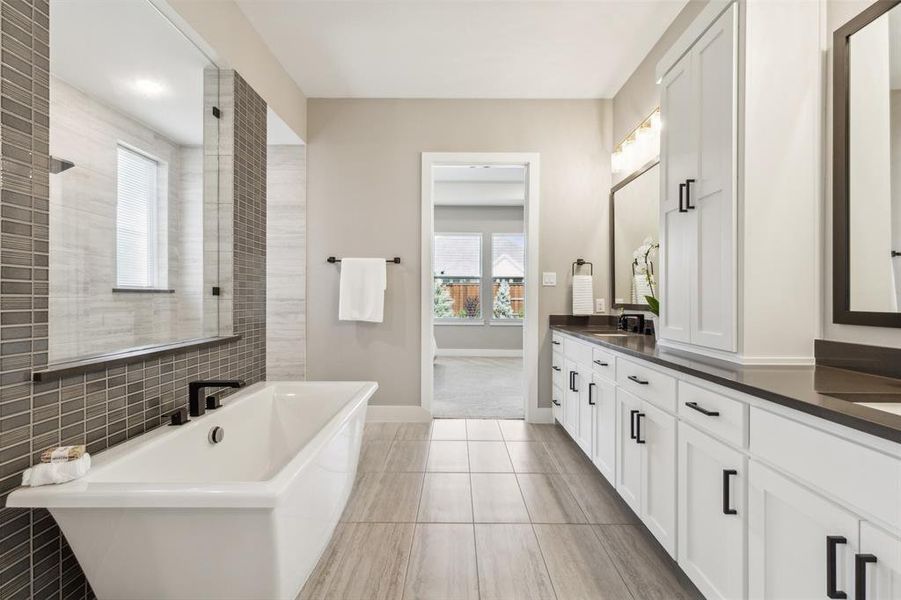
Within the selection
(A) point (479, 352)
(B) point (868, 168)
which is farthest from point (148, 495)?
(A) point (479, 352)

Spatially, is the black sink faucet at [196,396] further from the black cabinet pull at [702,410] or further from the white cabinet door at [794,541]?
the white cabinet door at [794,541]

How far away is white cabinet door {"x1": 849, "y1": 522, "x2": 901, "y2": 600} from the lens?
83 cm

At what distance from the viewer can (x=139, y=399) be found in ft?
5.42

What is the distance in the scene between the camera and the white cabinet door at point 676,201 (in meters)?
1.95

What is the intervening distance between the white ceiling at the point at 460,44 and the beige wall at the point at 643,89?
0.05m

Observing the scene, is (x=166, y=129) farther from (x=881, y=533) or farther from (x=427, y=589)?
(x=881, y=533)

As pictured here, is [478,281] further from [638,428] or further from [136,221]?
[136,221]

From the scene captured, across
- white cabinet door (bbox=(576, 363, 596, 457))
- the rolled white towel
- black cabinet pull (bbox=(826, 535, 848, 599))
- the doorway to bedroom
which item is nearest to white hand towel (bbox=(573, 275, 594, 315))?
white cabinet door (bbox=(576, 363, 596, 457))

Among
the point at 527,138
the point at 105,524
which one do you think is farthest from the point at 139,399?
the point at 527,138

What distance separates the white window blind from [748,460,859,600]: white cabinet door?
228 centimetres

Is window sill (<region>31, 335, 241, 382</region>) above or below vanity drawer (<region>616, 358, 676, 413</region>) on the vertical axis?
above

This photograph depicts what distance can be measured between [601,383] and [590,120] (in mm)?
2359

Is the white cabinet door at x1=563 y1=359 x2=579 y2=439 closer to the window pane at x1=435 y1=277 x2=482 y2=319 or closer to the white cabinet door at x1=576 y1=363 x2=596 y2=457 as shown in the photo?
the white cabinet door at x1=576 y1=363 x2=596 y2=457

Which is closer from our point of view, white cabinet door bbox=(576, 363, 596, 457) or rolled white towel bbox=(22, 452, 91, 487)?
rolled white towel bbox=(22, 452, 91, 487)
